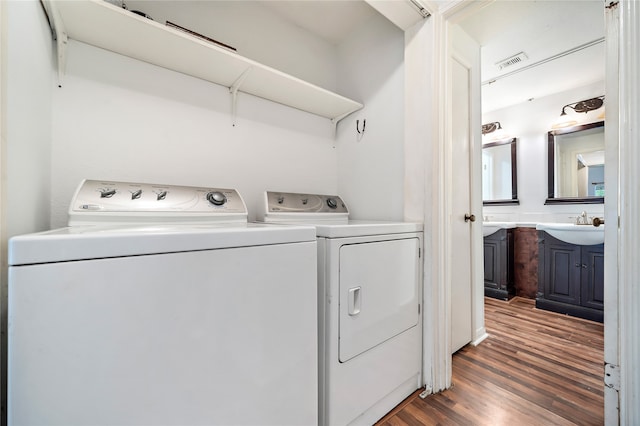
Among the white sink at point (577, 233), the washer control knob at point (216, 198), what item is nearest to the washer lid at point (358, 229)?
the washer control knob at point (216, 198)

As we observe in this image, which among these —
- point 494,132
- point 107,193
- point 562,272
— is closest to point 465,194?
point 562,272

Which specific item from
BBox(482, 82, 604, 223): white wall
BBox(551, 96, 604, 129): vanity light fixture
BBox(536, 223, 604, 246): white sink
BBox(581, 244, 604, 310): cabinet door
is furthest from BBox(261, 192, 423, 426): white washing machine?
BBox(551, 96, 604, 129): vanity light fixture

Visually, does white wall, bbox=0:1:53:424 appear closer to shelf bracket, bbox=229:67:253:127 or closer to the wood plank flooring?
shelf bracket, bbox=229:67:253:127

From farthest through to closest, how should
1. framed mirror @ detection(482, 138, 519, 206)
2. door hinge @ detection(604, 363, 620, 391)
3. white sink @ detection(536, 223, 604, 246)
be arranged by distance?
framed mirror @ detection(482, 138, 519, 206), white sink @ detection(536, 223, 604, 246), door hinge @ detection(604, 363, 620, 391)

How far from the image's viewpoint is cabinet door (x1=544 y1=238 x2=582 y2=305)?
8.24 ft

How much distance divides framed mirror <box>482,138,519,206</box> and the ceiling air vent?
122 cm

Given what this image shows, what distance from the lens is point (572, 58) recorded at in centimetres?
239

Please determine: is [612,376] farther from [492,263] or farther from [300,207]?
[492,263]

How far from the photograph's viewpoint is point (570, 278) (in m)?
2.55

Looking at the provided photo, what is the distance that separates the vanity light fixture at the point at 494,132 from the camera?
3.51 meters

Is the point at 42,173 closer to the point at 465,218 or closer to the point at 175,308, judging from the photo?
the point at 175,308

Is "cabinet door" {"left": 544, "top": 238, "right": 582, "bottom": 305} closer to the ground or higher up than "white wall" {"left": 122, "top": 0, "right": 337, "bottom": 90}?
closer to the ground

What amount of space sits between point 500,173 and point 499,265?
133 cm

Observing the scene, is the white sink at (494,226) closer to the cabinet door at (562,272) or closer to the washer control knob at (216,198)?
the cabinet door at (562,272)
